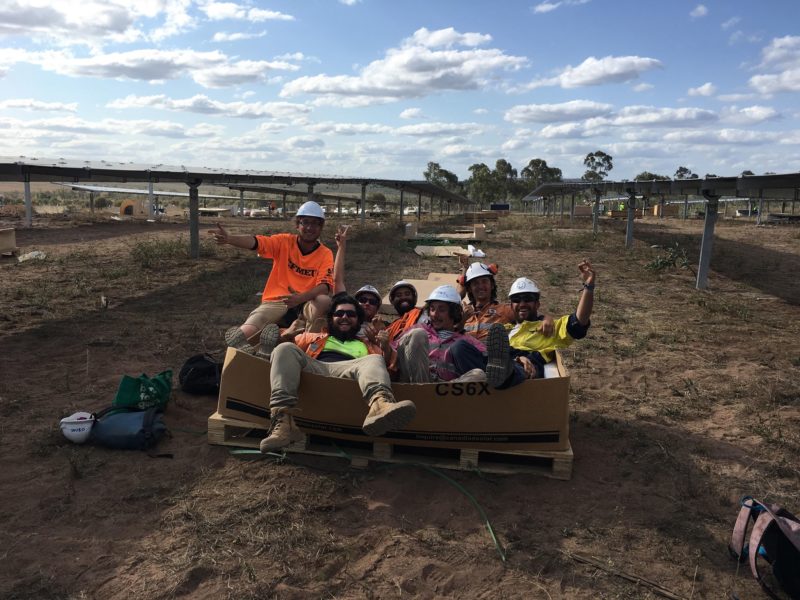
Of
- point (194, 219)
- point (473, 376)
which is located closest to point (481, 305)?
point (473, 376)

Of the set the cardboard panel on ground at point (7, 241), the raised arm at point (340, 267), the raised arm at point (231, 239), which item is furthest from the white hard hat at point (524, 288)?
the cardboard panel on ground at point (7, 241)

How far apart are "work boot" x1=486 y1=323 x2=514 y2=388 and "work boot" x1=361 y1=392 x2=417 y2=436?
617 millimetres

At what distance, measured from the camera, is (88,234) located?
23094 millimetres

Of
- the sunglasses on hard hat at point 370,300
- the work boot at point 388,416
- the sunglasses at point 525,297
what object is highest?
the sunglasses at point 525,297

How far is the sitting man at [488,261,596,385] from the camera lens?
454 centimetres

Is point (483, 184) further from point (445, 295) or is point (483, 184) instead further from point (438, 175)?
point (445, 295)

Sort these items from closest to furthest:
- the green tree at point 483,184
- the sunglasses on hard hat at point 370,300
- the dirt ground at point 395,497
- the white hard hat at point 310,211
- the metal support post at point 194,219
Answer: the dirt ground at point 395,497, the sunglasses on hard hat at point 370,300, the white hard hat at point 310,211, the metal support post at point 194,219, the green tree at point 483,184

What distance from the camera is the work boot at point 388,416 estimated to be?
3494mm

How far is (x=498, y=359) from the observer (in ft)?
12.5

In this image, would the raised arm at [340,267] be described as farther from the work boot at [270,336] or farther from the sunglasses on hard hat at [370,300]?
the work boot at [270,336]

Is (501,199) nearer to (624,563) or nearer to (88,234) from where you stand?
(88,234)

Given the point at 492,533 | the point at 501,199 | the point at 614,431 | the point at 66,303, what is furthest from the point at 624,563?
the point at 501,199

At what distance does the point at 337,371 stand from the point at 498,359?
3.89 feet

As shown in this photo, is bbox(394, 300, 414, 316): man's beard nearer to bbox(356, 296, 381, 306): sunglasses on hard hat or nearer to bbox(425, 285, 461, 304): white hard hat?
bbox(356, 296, 381, 306): sunglasses on hard hat
